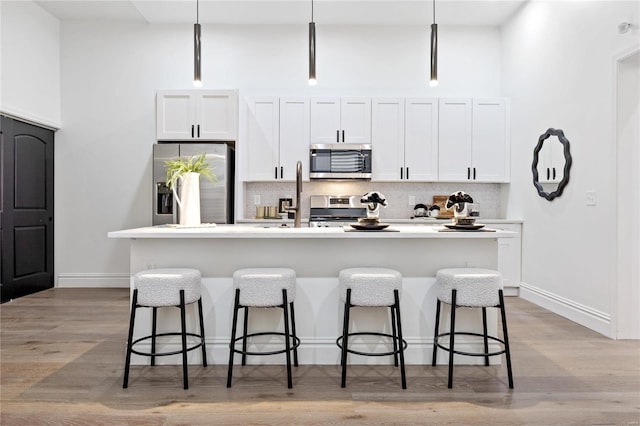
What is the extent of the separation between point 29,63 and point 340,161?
12.6 ft

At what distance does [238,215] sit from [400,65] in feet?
9.49

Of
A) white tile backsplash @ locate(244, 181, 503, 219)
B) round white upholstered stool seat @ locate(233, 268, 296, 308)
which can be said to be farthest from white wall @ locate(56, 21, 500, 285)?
round white upholstered stool seat @ locate(233, 268, 296, 308)

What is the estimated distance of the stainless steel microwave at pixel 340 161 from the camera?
18.7ft

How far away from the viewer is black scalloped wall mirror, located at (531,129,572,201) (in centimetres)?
446

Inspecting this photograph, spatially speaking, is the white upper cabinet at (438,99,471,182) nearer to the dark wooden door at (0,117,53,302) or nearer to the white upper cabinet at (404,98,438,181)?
the white upper cabinet at (404,98,438,181)

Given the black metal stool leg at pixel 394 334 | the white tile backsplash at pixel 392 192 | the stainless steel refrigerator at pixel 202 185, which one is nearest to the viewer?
the black metal stool leg at pixel 394 334

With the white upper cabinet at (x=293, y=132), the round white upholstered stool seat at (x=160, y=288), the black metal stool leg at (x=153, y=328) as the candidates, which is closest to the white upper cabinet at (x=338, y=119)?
the white upper cabinet at (x=293, y=132)

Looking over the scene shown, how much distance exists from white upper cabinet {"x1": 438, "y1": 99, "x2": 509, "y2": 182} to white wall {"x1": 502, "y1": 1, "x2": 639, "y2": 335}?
0.71 feet

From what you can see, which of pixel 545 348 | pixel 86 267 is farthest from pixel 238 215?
pixel 545 348

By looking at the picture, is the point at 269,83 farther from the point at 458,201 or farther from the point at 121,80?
the point at 458,201

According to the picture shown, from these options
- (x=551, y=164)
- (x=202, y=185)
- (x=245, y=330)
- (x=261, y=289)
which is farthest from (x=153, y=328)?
(x=551, y=164)

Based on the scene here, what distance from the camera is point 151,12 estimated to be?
5.67 metres

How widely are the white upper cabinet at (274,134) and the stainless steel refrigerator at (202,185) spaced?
1.45 ft

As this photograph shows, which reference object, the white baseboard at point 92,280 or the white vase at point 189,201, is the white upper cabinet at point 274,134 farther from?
the white vase at point 189,201
